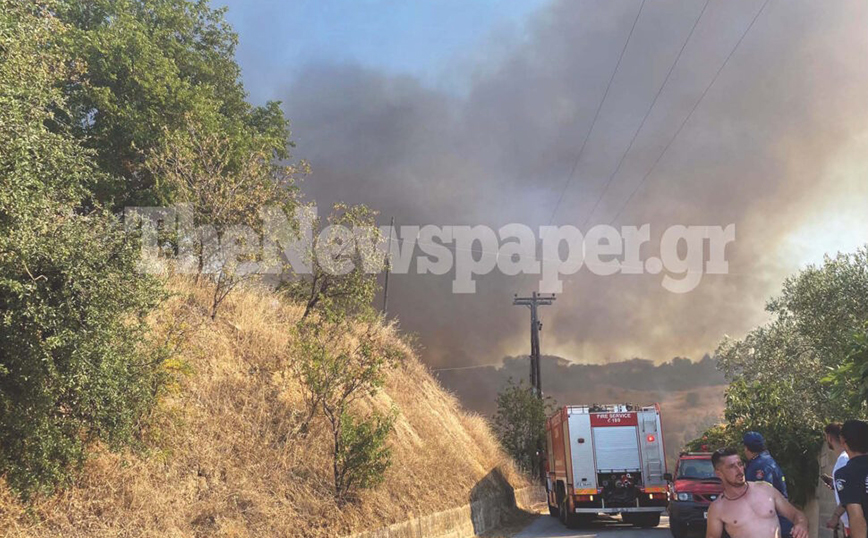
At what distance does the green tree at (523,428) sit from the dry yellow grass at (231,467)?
71.5ft

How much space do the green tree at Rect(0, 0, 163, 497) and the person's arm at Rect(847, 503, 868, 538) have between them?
8337 mm

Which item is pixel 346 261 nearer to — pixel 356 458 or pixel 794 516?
pixel 356 458

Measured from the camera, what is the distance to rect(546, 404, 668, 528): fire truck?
1892 centimetres

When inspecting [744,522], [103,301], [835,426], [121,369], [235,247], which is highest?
[235,247]

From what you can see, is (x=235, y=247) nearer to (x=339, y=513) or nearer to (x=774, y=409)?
(x=339, y=513)

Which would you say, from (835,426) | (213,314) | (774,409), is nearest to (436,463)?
(213,314)

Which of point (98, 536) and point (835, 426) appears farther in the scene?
point (98, 536)

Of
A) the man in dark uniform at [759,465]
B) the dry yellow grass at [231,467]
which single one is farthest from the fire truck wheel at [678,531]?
the man in dark uniform at [759,465]

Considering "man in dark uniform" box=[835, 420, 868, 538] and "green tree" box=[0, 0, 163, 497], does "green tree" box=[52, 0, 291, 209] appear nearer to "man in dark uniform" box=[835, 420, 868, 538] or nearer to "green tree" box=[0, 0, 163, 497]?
"green tree" box=[0, 0, 163, 497]

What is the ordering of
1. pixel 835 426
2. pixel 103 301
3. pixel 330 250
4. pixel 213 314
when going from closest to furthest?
pixel 835 426
pixel 103 301
pixel 213 314
pixel 330 250

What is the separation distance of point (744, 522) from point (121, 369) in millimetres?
7973

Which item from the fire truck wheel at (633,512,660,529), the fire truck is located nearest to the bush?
the fire truck

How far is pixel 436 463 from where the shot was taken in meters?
18.9

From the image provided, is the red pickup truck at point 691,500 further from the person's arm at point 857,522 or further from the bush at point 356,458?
the person's arm at point 857,522
